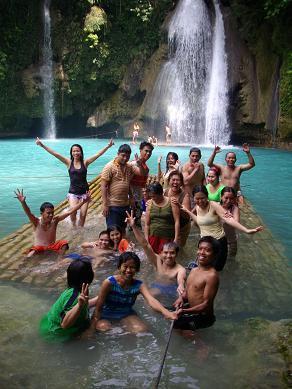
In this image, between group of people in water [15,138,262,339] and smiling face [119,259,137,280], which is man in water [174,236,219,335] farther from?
smiling face [119,259,137,280]

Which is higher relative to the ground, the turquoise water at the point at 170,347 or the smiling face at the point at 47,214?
the smiling face at the point at 47,214

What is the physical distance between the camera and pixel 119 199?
21.2 ft

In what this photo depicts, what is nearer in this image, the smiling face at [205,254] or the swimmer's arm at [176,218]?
the smiling face at [205,254]

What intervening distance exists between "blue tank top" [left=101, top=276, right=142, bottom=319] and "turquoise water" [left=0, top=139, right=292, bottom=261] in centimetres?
362

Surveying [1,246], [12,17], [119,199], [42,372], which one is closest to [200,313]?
[42,372]

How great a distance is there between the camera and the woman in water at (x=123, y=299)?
3969 mm

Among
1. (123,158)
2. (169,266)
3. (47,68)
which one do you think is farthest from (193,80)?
(169,266)

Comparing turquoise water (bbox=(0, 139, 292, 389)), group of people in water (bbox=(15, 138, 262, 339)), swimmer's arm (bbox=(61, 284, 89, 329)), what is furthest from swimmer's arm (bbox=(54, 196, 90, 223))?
swimmer's arm (bbox=(61, 284, 89, 329))

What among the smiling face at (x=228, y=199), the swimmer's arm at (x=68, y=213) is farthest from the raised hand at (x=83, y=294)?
the swimmer's arm at (x=68, y=213)

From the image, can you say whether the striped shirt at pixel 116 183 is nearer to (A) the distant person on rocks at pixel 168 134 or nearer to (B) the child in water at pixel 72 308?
(B) the child in water at pixel 72 308

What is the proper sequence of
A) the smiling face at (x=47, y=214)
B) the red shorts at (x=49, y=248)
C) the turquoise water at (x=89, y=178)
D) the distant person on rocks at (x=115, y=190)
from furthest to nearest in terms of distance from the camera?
the turquoise water at (x=89, y=178) < the distant person on rocks at (x=115, y=190) < the red shorts at (x=49, y=248) < the smiling face at (x=47, y=214)

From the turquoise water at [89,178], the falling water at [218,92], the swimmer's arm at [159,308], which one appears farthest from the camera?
the falling water at [218,92]

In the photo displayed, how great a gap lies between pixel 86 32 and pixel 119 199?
2444cm

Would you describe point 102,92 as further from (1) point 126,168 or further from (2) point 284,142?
(1) point 126,168
